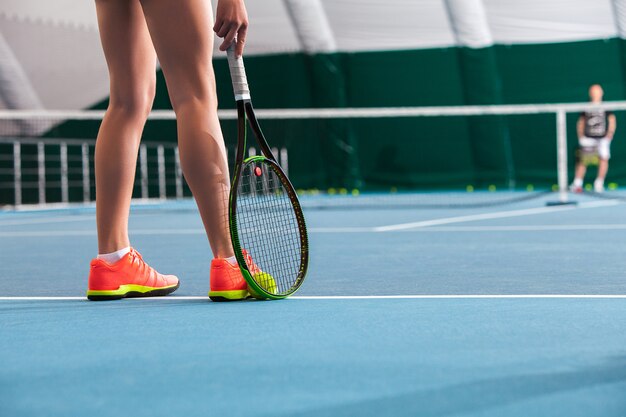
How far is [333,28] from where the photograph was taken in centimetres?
1476

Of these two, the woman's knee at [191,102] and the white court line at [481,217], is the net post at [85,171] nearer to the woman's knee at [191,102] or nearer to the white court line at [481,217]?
the white court line at [481,217]

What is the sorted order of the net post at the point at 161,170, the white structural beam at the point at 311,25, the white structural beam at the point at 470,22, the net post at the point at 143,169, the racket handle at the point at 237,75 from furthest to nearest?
the white structural beam at the point at 311,25, the white structural beam at the point at 470,22, the net post at the point at 161,170, the net post at the point at 143,169, the racket handle at the point at 237,75

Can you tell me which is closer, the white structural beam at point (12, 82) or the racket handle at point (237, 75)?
the racket handle at point (237, 75)

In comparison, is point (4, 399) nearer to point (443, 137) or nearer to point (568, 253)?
point (568, 253)

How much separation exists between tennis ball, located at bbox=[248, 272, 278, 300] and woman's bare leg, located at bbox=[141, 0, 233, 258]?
93 millimetres

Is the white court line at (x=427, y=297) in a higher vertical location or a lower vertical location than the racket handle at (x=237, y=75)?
lower

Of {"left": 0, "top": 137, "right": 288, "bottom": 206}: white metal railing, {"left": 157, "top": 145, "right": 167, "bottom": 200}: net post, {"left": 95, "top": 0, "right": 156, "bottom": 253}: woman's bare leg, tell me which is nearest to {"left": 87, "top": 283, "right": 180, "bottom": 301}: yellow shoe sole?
{"left": 95, "top": 0, "right": 156, "bottom": 253}: woman's bare leg

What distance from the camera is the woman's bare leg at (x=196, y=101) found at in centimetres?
246

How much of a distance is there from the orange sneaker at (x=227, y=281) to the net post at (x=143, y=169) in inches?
395

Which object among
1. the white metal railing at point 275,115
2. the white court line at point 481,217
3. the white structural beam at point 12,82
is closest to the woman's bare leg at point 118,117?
the white court line at point 481,217

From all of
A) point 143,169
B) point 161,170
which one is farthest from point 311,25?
point 143,169

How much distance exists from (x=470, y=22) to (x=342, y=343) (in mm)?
12927

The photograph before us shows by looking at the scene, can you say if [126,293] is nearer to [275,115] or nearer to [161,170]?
[275,115]

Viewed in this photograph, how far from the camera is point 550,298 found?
2.45 m
